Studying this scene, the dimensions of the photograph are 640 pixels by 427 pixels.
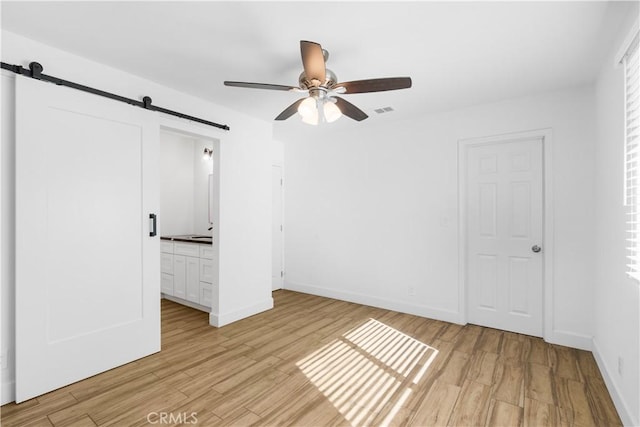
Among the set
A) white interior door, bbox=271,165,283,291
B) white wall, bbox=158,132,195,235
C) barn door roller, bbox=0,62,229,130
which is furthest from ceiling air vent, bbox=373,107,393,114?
white wall, bbox=158,132,195,235

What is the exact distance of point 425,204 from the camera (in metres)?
3.87

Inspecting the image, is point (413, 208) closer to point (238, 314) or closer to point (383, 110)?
point (383, 110)

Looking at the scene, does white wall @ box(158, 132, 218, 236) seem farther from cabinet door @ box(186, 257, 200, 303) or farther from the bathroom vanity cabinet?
cabinet door @ box(186, 257, 200, 303)

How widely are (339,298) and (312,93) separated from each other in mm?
3206

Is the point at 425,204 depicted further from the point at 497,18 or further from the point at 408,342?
the point at 497,18

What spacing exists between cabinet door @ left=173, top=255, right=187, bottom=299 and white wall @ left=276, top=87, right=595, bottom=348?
1.65m

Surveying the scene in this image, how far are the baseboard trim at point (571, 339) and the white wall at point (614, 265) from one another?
105mm

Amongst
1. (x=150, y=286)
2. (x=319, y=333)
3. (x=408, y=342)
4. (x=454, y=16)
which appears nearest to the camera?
(x=454, y=16)

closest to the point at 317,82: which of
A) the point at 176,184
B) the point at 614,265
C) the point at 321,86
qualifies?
the point at 321,86

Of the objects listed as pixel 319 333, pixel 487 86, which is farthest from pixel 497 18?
pixel 319 333

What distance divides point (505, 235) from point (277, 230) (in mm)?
3272

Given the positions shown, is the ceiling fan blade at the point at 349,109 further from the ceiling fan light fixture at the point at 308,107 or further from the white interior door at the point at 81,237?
the white interior door at the point at 81,237

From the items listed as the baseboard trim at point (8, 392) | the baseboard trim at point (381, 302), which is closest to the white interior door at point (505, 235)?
the baseboard trim at point (381, 302)

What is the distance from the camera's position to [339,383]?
234 centimetres
